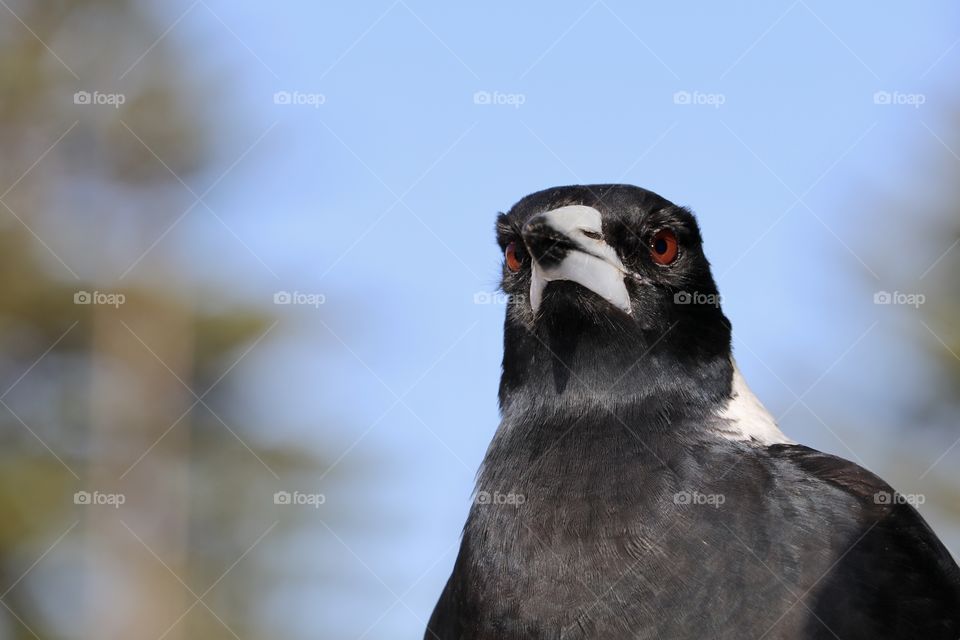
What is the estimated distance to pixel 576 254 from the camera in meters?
3.36

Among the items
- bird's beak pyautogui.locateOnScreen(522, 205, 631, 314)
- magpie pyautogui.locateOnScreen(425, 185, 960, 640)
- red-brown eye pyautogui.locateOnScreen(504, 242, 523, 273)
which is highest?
red-brown eye pyautogui.locateOnScreen(504, 242, 523, 273)

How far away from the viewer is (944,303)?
10.1 meters

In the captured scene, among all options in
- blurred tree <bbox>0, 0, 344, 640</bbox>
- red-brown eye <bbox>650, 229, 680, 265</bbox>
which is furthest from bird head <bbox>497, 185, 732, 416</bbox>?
blurred tree <bbox>0, 0, 344, 640</bbox>

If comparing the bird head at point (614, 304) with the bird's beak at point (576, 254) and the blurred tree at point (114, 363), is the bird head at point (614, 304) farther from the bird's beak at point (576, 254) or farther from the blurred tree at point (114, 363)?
the blurred tree at point (114, 363)

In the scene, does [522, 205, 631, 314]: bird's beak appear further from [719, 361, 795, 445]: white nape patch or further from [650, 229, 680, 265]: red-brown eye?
[719, 361, 795, 445]: white nape patch

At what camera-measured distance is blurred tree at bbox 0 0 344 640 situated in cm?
1516

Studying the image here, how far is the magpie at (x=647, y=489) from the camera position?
2791mm

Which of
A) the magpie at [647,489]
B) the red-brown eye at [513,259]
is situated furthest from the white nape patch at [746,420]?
the red-brown eye at [513,259]

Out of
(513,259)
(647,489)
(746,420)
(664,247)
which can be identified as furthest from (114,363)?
(647,489)

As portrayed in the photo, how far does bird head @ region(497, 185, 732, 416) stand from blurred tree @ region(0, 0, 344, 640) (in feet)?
39.3

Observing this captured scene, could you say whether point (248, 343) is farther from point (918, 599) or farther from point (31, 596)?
point (918, 599)

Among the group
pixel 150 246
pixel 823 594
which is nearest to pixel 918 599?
pixel 823 594

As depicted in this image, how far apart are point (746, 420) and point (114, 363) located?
14362 millimetres

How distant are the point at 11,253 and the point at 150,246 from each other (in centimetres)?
196
